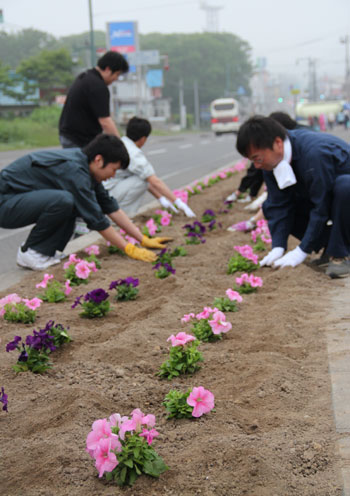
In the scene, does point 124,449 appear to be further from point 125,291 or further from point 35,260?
point 35,260

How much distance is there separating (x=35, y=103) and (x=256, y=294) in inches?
2509

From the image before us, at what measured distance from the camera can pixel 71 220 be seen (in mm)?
5367

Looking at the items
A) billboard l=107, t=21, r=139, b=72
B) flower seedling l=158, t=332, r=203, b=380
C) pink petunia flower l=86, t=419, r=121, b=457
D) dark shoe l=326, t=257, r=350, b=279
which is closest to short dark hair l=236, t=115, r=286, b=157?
dark shoe l=326, t=257, r=350, b=279

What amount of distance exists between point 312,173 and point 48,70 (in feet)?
198

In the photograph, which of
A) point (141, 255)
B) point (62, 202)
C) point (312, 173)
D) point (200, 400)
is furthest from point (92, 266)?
point (200, 400)

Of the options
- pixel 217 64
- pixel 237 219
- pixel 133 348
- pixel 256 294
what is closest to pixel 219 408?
pixel 133 348

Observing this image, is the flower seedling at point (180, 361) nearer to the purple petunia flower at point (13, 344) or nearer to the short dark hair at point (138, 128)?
the purple petunia flower at point (13, 344)

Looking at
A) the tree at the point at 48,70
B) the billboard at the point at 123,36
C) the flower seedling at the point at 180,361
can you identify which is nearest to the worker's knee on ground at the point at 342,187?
the flower seedling at the point at 180,361

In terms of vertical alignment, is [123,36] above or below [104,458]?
above

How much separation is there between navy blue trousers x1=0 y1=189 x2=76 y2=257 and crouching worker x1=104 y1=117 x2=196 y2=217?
178 centimetres

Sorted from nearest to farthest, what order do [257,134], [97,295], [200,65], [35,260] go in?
[97,295]
[257,134]
[35,260]
[200,65]

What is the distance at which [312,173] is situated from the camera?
438cm

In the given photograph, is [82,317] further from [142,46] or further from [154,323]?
[142,46]

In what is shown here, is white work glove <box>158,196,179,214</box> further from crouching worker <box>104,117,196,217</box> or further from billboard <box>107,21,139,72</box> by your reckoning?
billboard <box>107,21,139,72</box>
